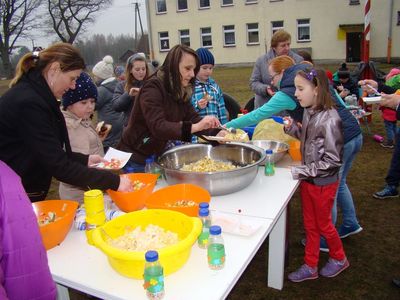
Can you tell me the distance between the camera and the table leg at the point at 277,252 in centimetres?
228

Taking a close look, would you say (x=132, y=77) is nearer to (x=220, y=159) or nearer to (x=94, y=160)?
(x=220, y=159)

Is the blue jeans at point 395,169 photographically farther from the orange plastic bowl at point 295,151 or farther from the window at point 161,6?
the window at point 161,6

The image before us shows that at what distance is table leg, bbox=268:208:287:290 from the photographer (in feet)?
7.48

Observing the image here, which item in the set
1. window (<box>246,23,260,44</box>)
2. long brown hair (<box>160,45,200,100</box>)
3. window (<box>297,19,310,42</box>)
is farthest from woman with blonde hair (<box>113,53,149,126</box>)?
window (<box>246,23,260,44</box>)

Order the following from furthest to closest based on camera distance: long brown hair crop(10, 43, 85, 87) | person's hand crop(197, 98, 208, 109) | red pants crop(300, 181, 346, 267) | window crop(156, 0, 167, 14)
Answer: window crop(156, 0, 167, 14) → person's hand crop(197, 98, 208, 109) → red pants crop(300, 181, 346, 267) → long brown hair crop(10, 43, 85, 87)

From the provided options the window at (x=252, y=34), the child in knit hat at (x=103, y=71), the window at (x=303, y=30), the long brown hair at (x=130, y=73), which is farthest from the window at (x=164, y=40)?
the long brown hair at (x=130, y=73)

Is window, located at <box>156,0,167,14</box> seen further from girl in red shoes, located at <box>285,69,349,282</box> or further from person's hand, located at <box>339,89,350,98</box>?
girl in red shoes, located at <box>285,69,349,282</box>

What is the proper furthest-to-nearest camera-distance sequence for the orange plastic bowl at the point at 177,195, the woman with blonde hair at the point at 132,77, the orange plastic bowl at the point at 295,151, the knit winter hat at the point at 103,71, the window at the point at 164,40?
the window at the point at 164,40 → the knit winter hat at the point at 103,71 → the woman with blonde hair at the point at 132,77 → the orange plastic bowl at the point at 295,151 → the orange plastic bowl at the point at 177,195

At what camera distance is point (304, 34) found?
2139 cm

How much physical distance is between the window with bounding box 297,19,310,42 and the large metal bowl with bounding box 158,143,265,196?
20.9 meters

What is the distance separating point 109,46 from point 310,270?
27838mm

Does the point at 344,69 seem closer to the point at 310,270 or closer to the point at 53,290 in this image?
the point at 310,270

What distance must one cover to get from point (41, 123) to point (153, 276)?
0.88 m

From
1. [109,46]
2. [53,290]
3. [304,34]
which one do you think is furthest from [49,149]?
[109,46]
